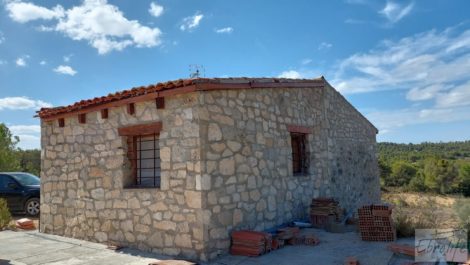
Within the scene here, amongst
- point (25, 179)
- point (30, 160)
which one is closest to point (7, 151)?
point (30, 160)

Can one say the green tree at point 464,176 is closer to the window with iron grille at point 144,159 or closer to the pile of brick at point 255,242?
the pile of brick at point 255,242

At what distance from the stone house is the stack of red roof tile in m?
0.18

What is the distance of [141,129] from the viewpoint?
23.7 feet

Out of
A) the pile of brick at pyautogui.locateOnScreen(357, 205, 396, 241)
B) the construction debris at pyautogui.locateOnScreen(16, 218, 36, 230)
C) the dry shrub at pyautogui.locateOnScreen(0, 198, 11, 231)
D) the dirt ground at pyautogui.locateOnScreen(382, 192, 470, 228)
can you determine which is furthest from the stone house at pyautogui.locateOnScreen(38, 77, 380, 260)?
the dirt ground at pyautogui.locateOnScreen(382, 192, 470, 228)

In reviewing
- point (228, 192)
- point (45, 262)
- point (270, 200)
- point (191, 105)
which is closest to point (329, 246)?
point (270, 200)

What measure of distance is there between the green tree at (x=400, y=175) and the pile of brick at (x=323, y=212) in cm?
2153

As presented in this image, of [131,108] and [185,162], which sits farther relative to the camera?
[131,108]

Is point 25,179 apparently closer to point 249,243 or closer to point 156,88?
point 156,88

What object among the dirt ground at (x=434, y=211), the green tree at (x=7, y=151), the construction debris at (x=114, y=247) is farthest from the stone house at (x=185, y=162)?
the green tree at (x=7, y=151)

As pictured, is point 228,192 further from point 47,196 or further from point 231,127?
point 47,196

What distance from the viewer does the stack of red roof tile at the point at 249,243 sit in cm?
634

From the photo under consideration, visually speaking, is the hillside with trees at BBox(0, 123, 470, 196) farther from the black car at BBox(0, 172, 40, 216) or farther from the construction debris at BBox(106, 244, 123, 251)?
the construction debris at BBox(106, 244, 123, 251)

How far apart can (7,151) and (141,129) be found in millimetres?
22984

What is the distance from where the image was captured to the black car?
1183cm
